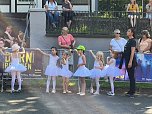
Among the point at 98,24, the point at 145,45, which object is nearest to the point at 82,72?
the point at 145,45

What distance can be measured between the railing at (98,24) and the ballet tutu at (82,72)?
11.8 ft

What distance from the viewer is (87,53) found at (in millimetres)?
14516

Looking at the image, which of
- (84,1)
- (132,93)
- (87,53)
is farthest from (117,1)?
(132,93)

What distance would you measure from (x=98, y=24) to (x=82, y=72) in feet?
13.4

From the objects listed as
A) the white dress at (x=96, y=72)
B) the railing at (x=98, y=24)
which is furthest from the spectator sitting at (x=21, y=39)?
the white dress at (x=96, y=72)

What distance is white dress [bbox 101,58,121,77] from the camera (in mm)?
13305

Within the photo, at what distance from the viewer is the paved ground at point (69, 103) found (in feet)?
34.2

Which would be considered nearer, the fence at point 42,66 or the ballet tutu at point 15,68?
the ballet tutu at point 15,68

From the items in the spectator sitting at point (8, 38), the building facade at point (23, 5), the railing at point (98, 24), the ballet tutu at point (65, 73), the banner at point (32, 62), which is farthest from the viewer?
the building facade at point (23, 5)

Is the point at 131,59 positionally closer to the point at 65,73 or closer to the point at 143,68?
the point at 143,68

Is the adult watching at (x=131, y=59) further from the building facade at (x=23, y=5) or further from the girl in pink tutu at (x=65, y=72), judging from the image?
the building facade at (x=23, y=5)

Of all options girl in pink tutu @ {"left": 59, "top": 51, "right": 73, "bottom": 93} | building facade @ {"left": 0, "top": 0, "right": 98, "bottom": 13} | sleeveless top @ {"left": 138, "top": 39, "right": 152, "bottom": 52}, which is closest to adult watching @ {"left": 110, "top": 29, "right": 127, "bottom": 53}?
sleeveless top @ {"left": 138, "top": 39, "right": 152, "bottom": 52}

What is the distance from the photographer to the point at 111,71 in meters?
13.3

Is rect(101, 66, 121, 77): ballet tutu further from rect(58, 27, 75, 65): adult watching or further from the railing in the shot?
the railing
